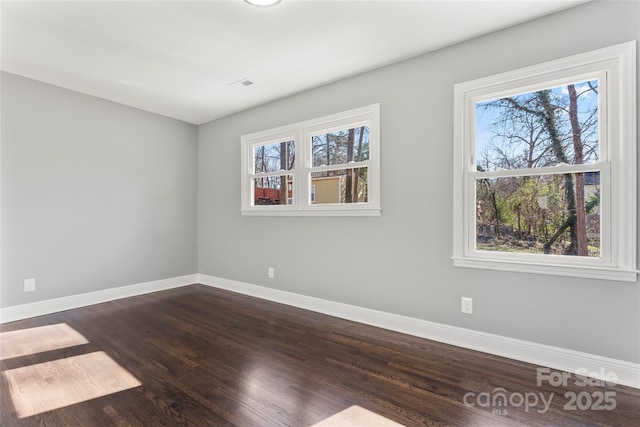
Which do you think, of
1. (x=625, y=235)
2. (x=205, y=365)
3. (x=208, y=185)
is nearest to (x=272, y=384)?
(x=205, y=365)

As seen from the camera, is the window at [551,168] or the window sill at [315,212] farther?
the window sill at [315,212]

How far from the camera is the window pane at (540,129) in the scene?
2.15 meters

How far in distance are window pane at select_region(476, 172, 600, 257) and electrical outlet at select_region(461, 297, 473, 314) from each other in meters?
0.44

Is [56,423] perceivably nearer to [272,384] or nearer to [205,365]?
[205,365]

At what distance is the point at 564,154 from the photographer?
7.31 feet

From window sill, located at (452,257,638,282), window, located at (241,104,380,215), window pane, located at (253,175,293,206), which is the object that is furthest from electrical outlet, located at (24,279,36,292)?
window sill, located at (452,257,638,282)

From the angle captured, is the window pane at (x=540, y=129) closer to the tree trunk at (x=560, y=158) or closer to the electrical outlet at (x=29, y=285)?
the tree trunk at (x=560, y=158)

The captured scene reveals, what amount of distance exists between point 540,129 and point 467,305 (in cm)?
149

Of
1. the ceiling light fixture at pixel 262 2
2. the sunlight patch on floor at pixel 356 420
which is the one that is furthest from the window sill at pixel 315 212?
the ceiling light fixture at pixel 262 2

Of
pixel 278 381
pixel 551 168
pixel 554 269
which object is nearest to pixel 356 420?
pixel 278 381

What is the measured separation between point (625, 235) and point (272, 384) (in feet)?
8.11

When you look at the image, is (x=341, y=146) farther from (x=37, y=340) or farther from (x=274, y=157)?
(x=37, y=340)

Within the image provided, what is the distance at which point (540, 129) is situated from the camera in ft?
7.64

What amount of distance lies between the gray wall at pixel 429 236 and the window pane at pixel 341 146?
0.84ft
